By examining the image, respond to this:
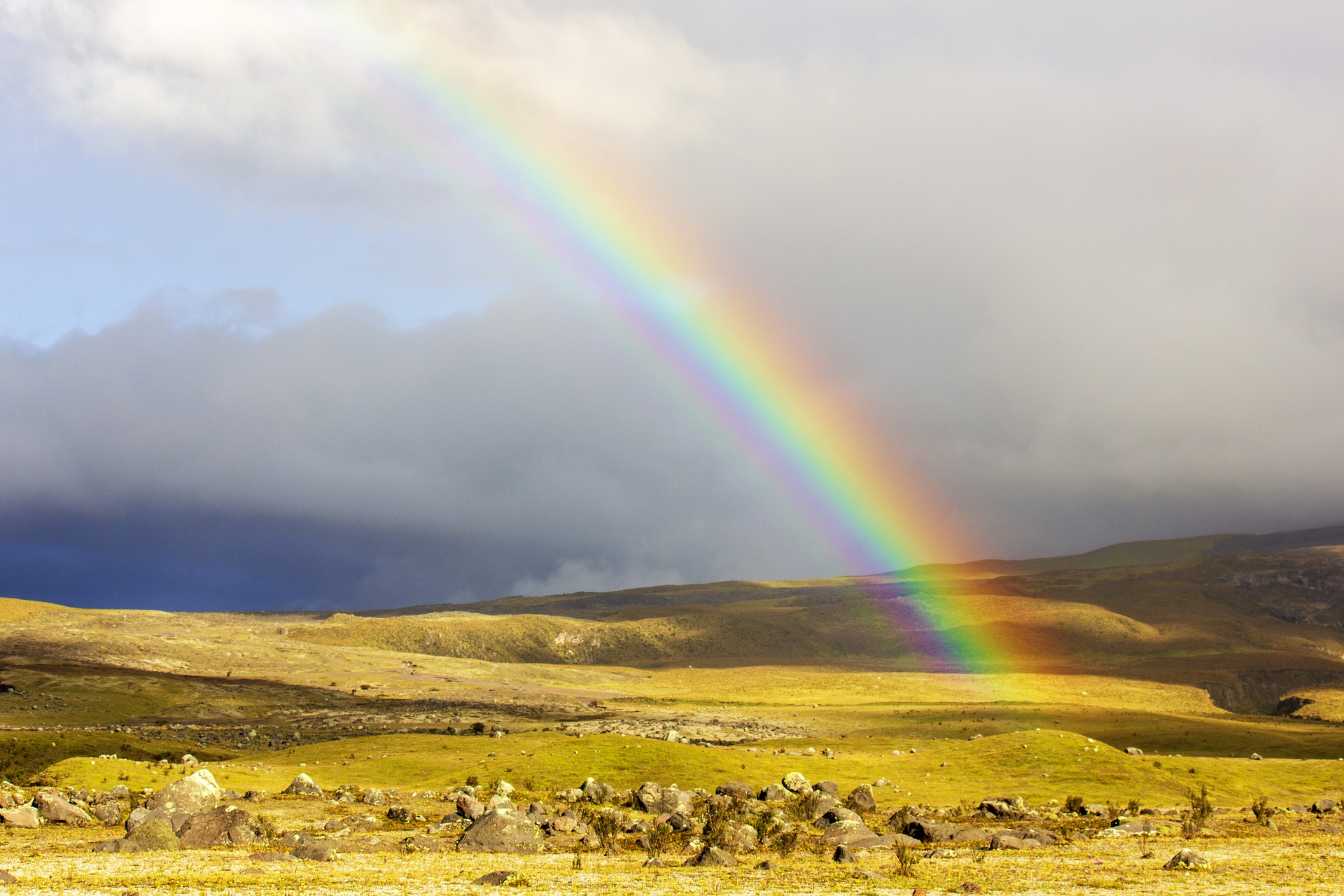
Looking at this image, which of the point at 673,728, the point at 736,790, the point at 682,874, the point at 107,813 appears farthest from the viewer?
the point at 673,728

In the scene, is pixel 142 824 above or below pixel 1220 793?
above

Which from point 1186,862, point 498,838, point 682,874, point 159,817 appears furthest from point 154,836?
point 1186,862

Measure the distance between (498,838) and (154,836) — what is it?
390 inches

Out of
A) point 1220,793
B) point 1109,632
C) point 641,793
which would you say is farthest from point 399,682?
point 1109,632

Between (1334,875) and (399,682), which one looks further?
(399,682)

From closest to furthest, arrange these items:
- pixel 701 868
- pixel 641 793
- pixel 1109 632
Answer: pixel 701 868 < pixel 641 793 < pixel 1109 632

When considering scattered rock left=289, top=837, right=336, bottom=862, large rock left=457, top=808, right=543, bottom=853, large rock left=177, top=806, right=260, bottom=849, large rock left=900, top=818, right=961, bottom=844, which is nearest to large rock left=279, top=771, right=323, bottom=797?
large rock left=177, top=806, right=260, bottom=849

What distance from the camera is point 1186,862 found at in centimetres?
2464

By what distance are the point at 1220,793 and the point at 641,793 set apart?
27453 millimetres

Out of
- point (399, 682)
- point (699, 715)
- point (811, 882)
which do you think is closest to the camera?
point (811, 882)

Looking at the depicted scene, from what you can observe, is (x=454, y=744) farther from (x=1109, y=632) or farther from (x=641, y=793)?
(x=1109, y=632)

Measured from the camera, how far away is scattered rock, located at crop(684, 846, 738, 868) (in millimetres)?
26391

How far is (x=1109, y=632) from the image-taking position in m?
186

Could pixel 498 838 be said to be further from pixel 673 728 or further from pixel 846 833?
pixel 673 728
